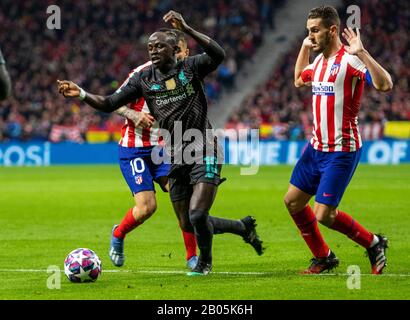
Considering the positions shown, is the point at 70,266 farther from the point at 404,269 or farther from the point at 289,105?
the point at 289,105

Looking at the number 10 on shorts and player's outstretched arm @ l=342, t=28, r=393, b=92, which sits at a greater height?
player's outstretched arm @ l=342, t=28, r=393, b=92

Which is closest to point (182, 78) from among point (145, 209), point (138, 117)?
point (138, 117)

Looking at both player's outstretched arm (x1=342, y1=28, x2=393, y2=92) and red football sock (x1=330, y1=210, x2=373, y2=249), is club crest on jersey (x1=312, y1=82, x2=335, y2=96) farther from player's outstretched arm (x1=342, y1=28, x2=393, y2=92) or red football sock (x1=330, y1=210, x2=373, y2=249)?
red football sock (x1=330, y1=210, x2=373, y2=249)

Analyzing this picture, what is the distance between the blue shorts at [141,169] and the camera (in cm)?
1075

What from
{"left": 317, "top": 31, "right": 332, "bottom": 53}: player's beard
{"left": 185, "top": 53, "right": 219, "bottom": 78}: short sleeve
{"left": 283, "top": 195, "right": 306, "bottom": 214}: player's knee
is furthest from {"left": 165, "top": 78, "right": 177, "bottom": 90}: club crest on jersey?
{"left": 283, "top": 195, "right": 306, "bottom": 214}: player's knee

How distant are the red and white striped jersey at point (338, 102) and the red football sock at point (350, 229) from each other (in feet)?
2.33

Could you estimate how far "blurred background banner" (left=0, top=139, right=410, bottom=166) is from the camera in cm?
3116

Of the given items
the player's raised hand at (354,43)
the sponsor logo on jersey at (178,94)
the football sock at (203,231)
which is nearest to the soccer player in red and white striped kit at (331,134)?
the player's raised hand at (354,43)

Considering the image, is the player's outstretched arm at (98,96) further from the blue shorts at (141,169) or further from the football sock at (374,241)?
the football sock at (374,241)

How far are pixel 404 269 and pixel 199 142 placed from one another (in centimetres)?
259

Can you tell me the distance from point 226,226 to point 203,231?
35.8 inches

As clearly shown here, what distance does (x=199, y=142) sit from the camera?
9523mm

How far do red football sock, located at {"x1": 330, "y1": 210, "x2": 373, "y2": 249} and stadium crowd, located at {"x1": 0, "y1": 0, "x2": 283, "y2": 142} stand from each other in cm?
2693
